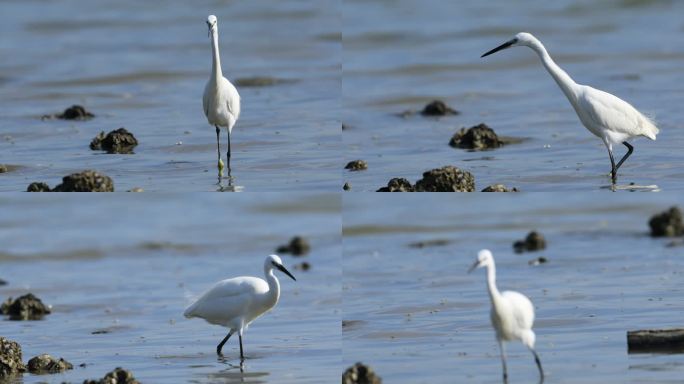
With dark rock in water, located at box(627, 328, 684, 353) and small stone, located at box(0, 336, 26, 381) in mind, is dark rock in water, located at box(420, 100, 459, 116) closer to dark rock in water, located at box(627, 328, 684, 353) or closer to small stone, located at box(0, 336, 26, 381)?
dark rock in water, located at box(627, 328, 684, 353)

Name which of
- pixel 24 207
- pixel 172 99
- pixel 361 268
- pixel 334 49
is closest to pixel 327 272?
pixel 361 268

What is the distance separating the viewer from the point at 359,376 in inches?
307

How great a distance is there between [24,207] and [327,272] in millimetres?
6968

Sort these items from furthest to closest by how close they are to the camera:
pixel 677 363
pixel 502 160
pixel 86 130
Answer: pixel 86 130 < pixel 502 160 < pixel 677 363

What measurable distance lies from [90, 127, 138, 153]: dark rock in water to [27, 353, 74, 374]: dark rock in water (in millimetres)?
3966

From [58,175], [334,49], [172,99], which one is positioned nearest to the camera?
[58,175]

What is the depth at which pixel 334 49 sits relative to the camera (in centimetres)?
2084

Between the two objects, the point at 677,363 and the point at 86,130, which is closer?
the point at 677,363

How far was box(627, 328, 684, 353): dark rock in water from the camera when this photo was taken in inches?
326

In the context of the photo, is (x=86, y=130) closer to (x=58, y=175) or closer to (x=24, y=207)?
(x=58, y=175)

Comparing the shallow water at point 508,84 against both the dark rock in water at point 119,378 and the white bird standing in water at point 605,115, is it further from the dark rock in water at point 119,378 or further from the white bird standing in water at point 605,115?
the dark rock in water at point 119,378

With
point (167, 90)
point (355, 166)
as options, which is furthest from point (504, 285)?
point (167, 90)

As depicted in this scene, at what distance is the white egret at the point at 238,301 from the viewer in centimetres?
991

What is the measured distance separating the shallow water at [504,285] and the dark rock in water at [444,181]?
1066mm
